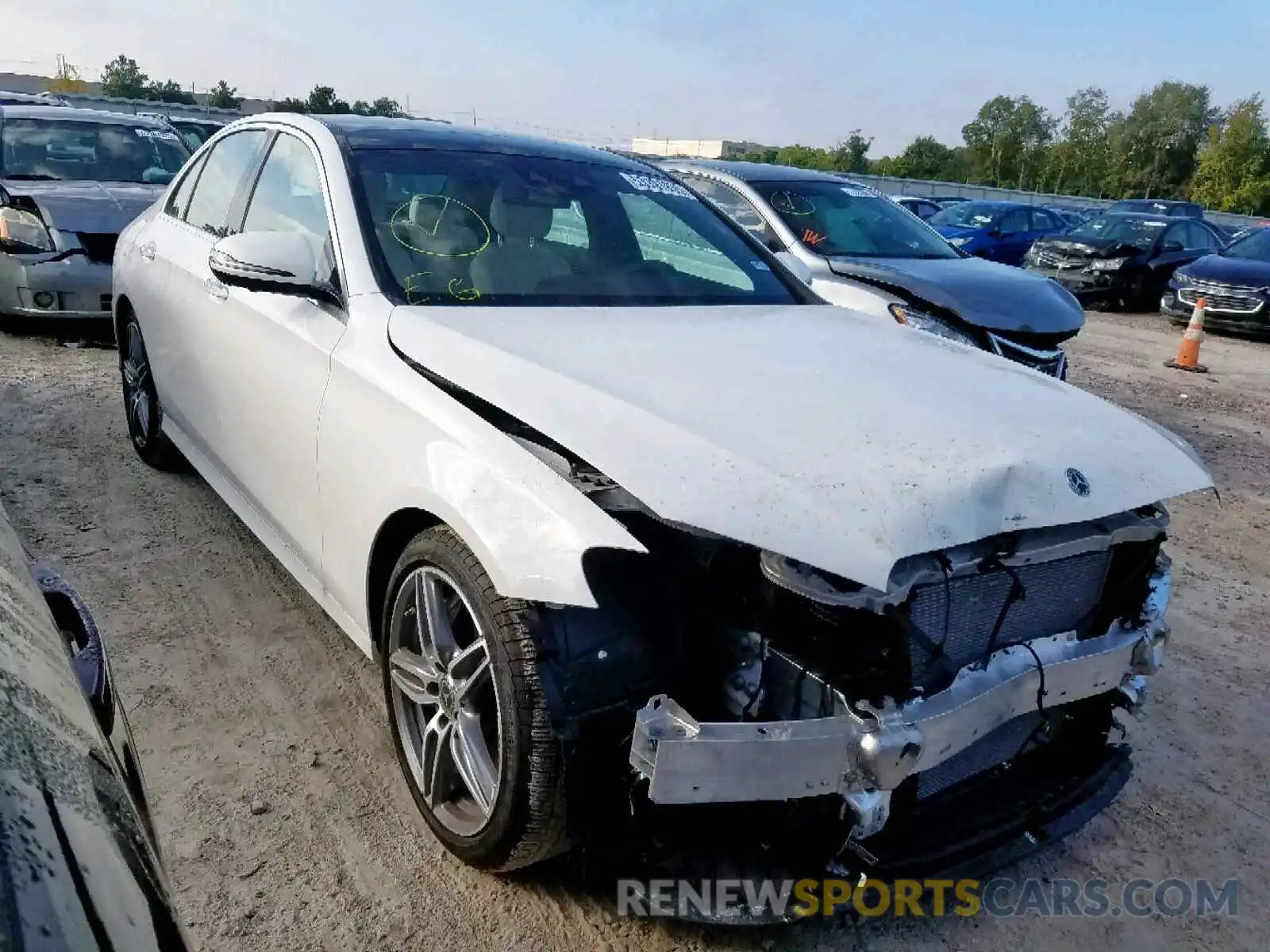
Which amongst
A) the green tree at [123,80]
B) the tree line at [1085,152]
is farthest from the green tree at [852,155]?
the green tree at [123,80]

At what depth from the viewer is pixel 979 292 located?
6504 mm

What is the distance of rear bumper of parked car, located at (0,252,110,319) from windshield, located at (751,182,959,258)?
496 centimetres

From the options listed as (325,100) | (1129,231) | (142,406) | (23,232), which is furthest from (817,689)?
(325,100)

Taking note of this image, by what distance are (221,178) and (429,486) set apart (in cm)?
247

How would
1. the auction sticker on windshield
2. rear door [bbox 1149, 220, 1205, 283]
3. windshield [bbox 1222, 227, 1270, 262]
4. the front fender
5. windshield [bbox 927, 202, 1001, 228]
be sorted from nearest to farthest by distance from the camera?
the front fender < the auction sticker on windshield < windshield [bbox 1222, 227, 1270, 262] < rear door [bbox 1149, 220, 1205, 283] < windshield [bbox 927, 202, 1001, 228]

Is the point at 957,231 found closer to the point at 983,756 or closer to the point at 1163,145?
the point at 983,756

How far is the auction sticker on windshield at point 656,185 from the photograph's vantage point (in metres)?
3.72

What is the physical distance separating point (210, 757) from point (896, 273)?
5.20 metres

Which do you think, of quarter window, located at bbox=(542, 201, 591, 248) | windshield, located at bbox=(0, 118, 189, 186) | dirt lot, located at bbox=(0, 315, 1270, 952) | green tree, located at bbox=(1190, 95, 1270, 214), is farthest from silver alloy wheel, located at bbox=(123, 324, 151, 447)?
green tree, located at bbox=(1190, 95, 1270, 214)

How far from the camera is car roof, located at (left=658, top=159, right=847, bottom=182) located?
7461 mm

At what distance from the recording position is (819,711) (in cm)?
199

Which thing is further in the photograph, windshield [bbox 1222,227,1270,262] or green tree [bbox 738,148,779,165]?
green tree [bbox 738,148,779,165]

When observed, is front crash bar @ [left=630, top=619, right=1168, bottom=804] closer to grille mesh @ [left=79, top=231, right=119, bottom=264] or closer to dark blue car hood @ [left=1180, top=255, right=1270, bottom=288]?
grille mesh @ [left=79, top=231, right=119, bottom=264]

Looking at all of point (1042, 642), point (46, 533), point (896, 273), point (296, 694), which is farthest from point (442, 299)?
point (896, 273)
